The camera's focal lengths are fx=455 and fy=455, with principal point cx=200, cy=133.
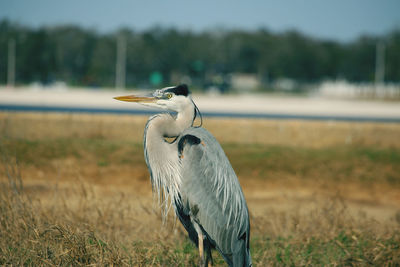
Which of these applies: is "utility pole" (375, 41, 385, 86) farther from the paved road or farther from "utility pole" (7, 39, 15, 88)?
"utility pole" (7, 39, 15, 88)

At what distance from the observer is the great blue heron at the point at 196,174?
4.62 metres

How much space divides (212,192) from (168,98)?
1077 millimetres

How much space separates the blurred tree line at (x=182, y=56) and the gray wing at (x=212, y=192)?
55.3 metres

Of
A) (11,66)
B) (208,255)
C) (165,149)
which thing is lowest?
(208,255)

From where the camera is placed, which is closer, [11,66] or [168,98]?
[168,98]

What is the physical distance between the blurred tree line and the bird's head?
55.0 meters

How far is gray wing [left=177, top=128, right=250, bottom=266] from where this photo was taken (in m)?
4.62

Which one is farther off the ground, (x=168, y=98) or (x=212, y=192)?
(x=168, y=98)

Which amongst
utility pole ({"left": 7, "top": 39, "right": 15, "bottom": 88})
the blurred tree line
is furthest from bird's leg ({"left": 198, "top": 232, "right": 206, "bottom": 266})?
the blurred tree line

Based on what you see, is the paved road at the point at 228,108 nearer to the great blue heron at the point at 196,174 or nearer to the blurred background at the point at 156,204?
the blurred background at the point at 156,204

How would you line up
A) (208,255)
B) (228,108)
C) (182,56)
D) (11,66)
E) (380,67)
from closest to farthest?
1. (208,255)
2. (228,108)
3. (11,66)
4. (380,67)
5. (182,56)

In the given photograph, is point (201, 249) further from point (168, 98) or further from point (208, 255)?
point (168, 98)

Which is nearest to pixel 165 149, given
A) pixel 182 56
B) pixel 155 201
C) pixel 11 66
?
pixel 155 201

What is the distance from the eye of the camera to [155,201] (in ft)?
28.5
